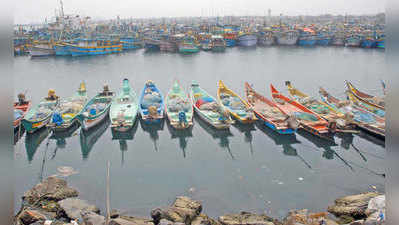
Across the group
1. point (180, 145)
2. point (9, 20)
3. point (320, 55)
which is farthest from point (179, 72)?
point (9, 20)

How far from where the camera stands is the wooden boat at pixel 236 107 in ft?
45.5

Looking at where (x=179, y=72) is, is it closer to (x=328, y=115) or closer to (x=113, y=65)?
(x=113, y=65)

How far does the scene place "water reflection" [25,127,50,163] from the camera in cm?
1206

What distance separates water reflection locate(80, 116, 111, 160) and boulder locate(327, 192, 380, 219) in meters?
8.90

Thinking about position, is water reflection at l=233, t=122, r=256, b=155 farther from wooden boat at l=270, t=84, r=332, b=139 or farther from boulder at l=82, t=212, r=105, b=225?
boulder at l=82, t=212, r=105, b=225

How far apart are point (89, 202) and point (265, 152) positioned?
6.81 meters

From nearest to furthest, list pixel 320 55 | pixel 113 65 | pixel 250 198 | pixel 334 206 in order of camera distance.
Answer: pixel 334 206, pixel 250 198, pixel 113 65, pixel 320 55

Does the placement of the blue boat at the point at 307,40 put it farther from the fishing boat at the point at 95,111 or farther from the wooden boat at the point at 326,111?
the fishing boat at the point at 95,111

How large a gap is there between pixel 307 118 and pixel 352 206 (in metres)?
6.13

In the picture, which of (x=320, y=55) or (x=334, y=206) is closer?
(x=334, y=206)

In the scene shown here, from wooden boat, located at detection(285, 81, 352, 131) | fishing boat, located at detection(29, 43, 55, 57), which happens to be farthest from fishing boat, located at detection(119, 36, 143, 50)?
wooden boat, located at detection(285, 81, 352, 131)

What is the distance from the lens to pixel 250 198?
29.6 feet

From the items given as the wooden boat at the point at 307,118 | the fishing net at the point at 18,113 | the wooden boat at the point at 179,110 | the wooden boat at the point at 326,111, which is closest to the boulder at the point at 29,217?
the wooden boat at the point at 179,110

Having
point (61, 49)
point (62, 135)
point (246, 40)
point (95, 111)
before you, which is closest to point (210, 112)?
point (95, 111)
